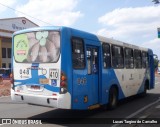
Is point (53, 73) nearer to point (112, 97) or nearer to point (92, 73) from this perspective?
point (92, 73)

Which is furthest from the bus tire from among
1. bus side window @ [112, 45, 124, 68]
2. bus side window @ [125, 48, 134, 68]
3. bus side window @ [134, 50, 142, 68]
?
bus side window @ [134, 50, 142, 68]

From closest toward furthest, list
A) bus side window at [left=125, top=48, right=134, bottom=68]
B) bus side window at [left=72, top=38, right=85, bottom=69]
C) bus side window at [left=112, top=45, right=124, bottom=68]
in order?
1. bus side window at [left=72, top=38, right=85, bottom=69]
2. bus side window at [left=112, top=45, right=124, bottom=68]
3. bus side window at [left=125, top=48, right=134, bottom=68]

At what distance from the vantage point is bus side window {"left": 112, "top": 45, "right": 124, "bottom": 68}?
1369 cm

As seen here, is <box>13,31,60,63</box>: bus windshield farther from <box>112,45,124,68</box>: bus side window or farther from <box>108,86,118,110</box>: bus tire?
<box>112,45,124,68</box>: bus side window

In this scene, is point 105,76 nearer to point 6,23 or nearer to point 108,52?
point 108,52

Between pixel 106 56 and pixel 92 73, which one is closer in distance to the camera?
pixel 92 73

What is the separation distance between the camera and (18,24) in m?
50.4

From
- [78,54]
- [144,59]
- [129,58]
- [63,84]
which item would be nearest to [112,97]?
[129,58]

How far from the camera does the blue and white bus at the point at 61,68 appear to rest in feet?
32.9

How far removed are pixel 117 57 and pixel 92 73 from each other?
9.48 feet

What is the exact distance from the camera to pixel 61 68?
32.7ft

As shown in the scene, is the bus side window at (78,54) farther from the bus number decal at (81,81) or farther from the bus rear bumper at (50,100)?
the bus rear bumper at (50,100)

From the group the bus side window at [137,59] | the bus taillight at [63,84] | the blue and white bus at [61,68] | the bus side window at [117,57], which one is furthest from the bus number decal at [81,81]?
the bus side window at [137,59]

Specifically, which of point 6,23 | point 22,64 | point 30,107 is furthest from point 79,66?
point 6,23
